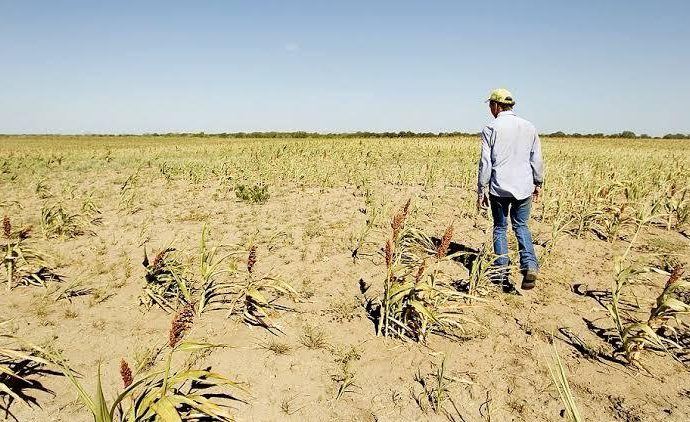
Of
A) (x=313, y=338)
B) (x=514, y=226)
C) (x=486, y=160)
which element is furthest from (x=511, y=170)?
(x=313, y=338)

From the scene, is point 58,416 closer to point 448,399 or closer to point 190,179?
point 448,399

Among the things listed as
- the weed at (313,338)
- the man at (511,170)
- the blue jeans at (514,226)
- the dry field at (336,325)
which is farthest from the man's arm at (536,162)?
the weed at (313,338)

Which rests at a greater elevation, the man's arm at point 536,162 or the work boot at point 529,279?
the man's arm at point 536,162

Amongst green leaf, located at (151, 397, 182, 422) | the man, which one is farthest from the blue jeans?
green leaf, located at (151, 397, 182, 422)

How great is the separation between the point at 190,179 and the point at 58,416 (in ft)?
28.3

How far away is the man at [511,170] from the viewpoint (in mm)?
4117

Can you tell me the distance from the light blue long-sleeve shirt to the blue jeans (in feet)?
0.39

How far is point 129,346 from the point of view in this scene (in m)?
3.01

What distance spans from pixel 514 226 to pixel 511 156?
2.56 feet

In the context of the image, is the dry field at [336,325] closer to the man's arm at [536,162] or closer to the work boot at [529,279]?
the work boot at [529,279]

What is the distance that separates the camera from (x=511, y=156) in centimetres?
416

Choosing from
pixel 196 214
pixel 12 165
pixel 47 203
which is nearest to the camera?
pixel 196 214

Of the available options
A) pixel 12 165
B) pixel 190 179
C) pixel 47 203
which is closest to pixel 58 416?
pixel 47 203

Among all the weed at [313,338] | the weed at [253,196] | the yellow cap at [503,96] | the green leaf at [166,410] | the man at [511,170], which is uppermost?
the yellow cap at [503,96]
